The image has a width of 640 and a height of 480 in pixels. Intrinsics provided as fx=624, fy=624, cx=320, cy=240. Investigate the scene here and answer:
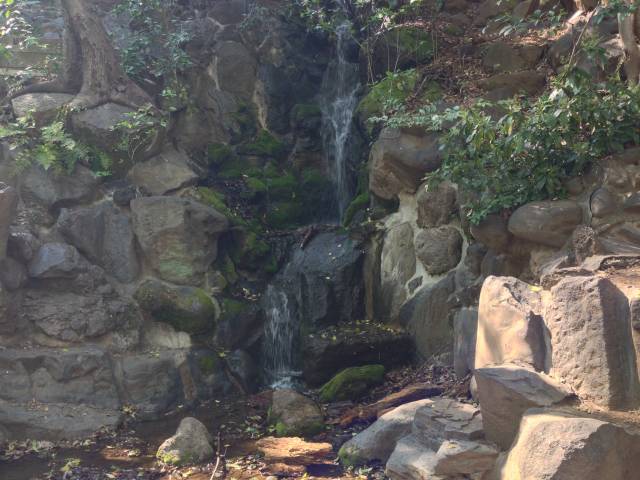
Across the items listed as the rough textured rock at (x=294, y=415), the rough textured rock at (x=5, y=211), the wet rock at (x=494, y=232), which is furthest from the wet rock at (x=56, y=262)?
the wet rock at (x=494, y=232)

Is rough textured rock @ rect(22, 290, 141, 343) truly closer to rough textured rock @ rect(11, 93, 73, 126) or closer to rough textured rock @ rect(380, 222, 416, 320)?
rough textured rock @ rect(11, 93, 73, 126)

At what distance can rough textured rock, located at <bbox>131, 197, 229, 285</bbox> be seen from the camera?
9492mm

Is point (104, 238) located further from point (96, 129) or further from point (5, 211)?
point (96, 129)

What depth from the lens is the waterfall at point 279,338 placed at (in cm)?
940

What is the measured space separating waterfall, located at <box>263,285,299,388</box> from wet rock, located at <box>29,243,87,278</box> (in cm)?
285

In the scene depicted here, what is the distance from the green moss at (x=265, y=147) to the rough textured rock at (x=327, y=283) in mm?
2788

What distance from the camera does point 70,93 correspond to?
11055 millimetres

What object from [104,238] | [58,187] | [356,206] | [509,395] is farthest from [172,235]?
[509,395]

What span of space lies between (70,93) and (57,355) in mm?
5144

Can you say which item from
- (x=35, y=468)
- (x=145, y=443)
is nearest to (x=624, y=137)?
(x=145, y=443)

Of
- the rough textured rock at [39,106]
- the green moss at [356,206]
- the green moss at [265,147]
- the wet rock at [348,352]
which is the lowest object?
the wet rock at [348,352]

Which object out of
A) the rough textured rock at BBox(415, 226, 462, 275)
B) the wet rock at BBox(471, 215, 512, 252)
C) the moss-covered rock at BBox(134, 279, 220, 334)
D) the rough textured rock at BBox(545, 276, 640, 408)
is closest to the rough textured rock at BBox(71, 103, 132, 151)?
the moss-covered rock at BBox(134, 279, 220, 334)

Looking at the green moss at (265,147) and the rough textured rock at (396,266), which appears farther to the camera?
the green moss at (265,147)

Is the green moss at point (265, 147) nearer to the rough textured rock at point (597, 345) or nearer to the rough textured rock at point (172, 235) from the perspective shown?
the rough textured rock at point (172, 235)
